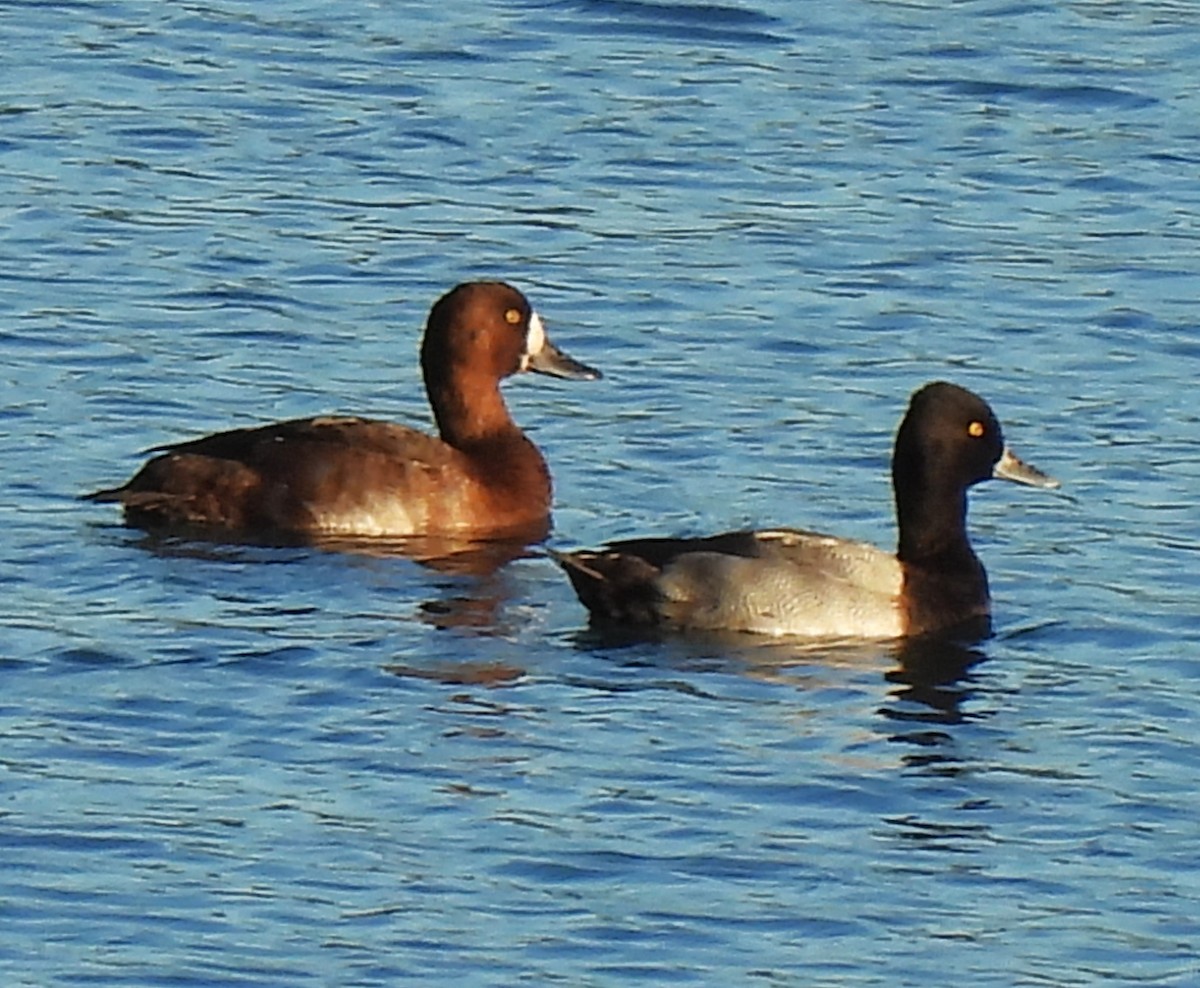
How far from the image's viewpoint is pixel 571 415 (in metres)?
16.5

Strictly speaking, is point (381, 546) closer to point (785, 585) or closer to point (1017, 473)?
point (785, 585)

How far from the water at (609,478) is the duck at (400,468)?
0.82ft

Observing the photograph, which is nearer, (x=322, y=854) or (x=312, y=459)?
(x=322, y=854)

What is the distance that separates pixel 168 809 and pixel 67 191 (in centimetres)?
858

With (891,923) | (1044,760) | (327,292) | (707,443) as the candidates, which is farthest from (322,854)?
(327,292)

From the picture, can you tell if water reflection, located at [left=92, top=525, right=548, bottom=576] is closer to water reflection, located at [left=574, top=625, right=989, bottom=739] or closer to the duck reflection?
the duck reflection

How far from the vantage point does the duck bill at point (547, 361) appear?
1570 cm

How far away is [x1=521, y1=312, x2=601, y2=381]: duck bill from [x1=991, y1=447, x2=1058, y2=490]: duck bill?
6.82 ft

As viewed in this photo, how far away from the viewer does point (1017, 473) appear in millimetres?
14266

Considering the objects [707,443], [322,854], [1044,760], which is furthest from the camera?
[707,443]

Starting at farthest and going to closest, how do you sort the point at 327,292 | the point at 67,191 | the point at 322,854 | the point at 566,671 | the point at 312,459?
the point at 67,191
the point at 327,292
the point at 312,459
the point at 566,671
the point at 322,854

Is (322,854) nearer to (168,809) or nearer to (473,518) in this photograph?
(168,809)

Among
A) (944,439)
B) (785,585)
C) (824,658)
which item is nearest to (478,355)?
(944,439)

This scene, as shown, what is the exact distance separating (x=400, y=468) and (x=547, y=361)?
1.17 metres
